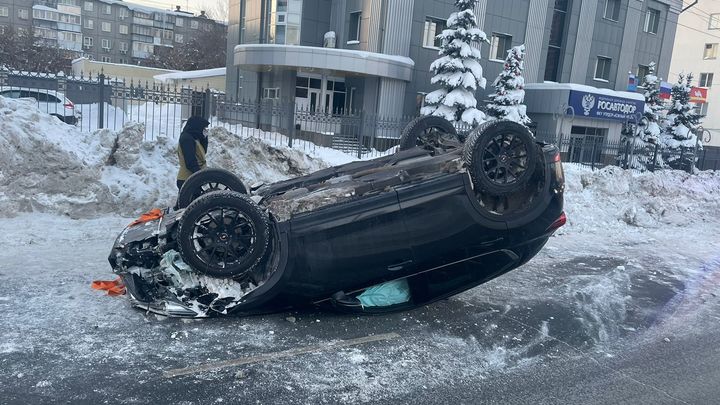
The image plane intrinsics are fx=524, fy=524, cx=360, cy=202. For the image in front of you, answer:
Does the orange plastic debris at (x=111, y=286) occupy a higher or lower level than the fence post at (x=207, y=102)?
lower

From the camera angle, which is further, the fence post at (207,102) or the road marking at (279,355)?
the fence post at (207,102)

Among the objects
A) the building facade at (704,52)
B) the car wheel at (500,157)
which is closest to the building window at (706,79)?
the building facade at (704,52)

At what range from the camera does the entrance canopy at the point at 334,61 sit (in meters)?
23.8

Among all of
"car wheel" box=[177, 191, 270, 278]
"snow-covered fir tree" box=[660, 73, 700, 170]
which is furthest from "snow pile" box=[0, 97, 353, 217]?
"snow-covered fir tree" box=[660, 73, 700, 170]

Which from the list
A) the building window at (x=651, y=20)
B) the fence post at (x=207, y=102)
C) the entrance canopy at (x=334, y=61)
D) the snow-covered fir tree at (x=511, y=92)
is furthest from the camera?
the building window at (x=651, y=20)

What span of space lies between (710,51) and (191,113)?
58.5 metres

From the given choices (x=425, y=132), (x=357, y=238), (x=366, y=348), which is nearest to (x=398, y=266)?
(x=357, y=238)

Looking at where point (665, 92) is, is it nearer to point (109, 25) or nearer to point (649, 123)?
point (649, 123)

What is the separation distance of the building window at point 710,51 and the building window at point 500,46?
3706 centimetres

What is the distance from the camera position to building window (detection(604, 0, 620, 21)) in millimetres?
32844

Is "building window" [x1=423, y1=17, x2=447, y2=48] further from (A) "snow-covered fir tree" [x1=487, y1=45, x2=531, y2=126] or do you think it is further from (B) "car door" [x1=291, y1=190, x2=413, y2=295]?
(B) "car door" [x1=291, y1=190, x2=413, y2=295]

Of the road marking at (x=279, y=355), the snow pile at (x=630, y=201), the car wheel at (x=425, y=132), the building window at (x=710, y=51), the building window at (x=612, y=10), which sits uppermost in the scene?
the building window at (x=710, y=51)

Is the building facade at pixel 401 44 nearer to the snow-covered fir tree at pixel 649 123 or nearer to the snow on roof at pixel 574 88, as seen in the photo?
the snow on roof at pixel 574 88

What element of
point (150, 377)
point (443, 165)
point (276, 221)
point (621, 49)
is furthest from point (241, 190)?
point (621, 49)
